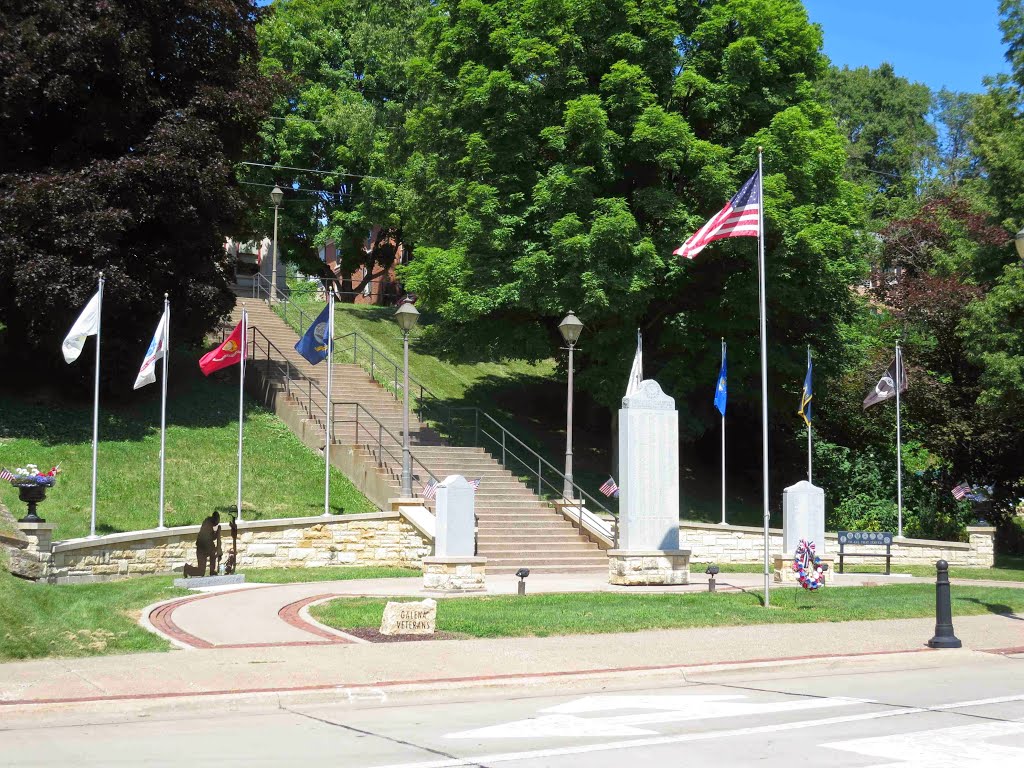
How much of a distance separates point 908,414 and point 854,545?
848cm

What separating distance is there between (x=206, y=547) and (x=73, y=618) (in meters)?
5.56

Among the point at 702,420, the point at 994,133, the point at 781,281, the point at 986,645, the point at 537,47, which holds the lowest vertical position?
the point at 986,645

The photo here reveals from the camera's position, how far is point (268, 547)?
2352cm

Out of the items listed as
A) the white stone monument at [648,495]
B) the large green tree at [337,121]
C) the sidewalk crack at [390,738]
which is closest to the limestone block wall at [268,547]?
the white stone monument at [648,495]

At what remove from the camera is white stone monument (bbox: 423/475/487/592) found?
19.0 meters

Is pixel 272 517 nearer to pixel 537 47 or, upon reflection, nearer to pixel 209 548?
pixel 209 548

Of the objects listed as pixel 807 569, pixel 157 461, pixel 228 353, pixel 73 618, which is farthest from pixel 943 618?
pixel 157 461

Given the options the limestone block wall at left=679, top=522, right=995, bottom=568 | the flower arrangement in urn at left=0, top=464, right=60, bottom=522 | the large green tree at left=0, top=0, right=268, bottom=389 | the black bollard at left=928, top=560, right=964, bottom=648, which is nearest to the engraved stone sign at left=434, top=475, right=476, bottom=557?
the flower arrangement in urn at left=0, top=464, right=60, bottom=522

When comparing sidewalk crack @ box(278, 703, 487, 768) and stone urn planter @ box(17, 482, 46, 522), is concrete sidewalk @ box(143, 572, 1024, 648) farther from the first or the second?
stone urn planter @ box(17, 482, 46, 522)

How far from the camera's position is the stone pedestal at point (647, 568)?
66.9ft

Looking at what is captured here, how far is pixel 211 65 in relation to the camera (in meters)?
30.3

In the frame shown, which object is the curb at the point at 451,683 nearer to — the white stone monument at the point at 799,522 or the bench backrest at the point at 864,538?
the white stone monument at the point at 799,522

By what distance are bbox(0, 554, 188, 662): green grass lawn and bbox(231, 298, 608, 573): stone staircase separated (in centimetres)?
859

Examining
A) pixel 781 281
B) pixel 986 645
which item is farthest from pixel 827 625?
pixel 781 281
